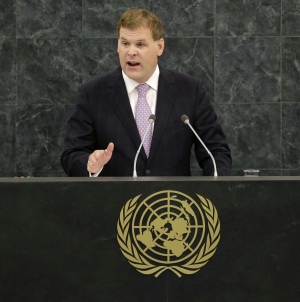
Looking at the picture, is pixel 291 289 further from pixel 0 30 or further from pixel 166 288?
pixel 0 30

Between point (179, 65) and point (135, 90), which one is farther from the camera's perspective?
point (179, 65)

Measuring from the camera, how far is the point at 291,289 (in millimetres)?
2391

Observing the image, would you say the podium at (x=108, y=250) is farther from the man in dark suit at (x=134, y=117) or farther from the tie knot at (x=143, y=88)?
the tie knot at (x=143, y=88)

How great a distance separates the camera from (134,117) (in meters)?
3.48

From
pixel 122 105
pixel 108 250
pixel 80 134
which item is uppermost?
pixel 122 105

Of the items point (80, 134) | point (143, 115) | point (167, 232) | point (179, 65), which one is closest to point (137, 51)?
point (143, 115)

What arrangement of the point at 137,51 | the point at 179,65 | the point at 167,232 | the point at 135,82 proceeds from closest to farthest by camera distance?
the point at 167,232, the point at 137,51, the point at 135,82, the point at 179,65

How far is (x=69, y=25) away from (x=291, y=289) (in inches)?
149

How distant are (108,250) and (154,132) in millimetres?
1157

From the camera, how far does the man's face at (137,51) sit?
11.3 feet

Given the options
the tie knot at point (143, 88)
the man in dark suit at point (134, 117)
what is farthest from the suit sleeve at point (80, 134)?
the tie knot at point (143, 88)

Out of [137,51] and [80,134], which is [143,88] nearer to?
[137,51]

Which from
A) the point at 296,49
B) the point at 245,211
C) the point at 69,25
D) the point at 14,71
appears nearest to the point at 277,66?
the point at 296,49

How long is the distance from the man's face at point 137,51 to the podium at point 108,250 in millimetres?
1187
